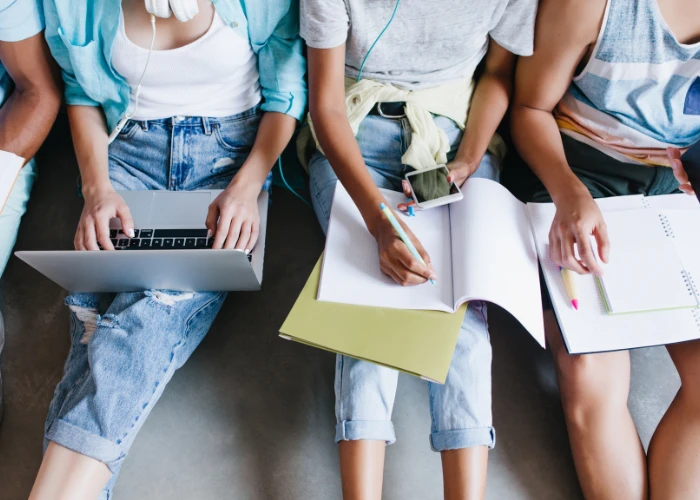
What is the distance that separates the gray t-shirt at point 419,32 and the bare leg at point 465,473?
2.40ft

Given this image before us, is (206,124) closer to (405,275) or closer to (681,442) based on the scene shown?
(405,275)

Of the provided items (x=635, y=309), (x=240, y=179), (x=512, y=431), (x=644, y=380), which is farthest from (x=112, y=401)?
(x=644, y=380)

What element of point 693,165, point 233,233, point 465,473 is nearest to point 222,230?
point 233,233

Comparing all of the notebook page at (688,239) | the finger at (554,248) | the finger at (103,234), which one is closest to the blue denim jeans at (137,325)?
the finger at (103,234)

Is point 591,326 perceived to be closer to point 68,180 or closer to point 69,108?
point 69,108

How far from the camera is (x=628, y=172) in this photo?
105cm

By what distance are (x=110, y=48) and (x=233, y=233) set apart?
43 centimetres

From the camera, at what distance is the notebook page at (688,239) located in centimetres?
Result: 88

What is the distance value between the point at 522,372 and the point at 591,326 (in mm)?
297

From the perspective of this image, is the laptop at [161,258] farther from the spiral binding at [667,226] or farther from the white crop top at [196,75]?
the spiral binding at [667,226]

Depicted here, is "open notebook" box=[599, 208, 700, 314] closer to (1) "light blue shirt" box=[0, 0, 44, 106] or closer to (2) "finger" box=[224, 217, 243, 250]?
(2) "finger" box=[224, 217, 243, 250]

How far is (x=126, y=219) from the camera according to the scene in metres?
0.93

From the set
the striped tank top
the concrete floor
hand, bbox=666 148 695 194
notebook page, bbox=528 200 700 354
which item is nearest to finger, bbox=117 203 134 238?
the concrete floor

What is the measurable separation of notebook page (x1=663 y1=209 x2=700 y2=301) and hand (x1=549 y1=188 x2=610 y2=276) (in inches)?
5.6
